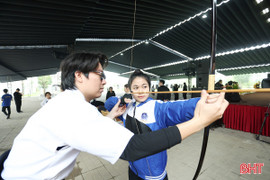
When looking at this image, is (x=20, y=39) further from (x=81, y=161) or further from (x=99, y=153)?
(x=99, y=153)

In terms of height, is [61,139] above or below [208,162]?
above

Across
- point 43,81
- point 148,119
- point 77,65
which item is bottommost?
point 148,119

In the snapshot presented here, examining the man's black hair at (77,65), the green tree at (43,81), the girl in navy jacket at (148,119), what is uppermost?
the green tree at (43,81)

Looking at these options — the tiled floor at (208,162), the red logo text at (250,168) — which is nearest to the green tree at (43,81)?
the tiled floor at (208,162)

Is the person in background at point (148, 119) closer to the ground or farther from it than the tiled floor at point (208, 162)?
farther from it

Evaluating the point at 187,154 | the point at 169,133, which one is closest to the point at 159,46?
the point at 187,154

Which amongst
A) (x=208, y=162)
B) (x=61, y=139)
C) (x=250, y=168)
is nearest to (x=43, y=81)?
(x=208, y=162)

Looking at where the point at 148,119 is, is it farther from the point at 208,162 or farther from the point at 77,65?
the point at 208,162

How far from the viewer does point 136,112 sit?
1.09 metres

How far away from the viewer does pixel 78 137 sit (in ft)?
1.44

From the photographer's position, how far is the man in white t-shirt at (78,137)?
43 centimetres

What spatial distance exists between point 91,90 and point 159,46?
11.6m

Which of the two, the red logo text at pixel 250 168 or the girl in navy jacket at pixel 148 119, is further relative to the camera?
the red logo text at pixel 250 168

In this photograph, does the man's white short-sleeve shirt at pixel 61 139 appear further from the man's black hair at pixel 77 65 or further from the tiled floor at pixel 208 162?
the tiled floor at pixel 208 162
